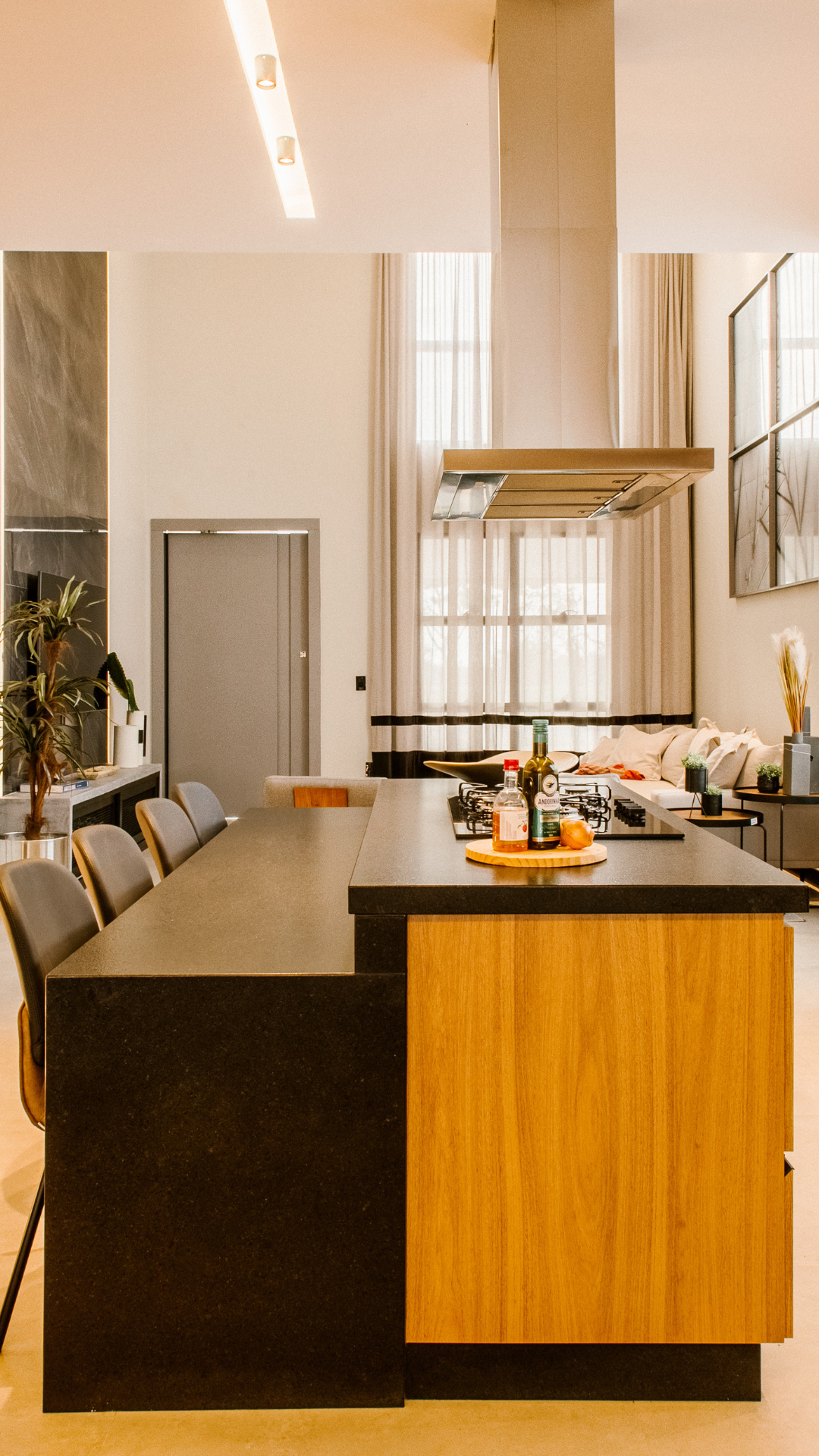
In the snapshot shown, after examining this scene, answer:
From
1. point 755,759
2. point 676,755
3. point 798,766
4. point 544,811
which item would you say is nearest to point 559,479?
point 544,811

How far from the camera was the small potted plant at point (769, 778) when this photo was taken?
5109 millimetres

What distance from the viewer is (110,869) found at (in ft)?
7.70

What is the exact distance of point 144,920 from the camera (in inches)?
81.1

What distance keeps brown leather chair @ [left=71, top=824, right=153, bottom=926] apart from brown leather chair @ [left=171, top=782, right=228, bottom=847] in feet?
2.11

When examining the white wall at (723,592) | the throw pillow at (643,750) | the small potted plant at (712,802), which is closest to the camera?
the small potted plant at (712,802)

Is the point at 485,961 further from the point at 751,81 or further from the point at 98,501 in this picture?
the point at 98,501

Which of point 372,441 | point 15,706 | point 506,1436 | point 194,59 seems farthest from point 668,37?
point 372,441

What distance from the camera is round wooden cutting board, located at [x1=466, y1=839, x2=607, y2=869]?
6.10 feet

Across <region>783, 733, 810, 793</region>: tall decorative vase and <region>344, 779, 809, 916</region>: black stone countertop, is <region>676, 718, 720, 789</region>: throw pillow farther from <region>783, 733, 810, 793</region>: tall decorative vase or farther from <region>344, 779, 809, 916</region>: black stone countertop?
<region>344, 779, 809, 916</region>: black stone countertop

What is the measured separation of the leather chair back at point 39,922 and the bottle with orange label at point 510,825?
31.2 inches

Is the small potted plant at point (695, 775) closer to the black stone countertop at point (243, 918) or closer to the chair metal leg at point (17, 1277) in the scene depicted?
the black stone countertop at point (243, 918)

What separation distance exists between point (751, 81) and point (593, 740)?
5231 millimetres

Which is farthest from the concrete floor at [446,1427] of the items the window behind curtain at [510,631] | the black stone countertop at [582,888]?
the window behind curtain at [510,631]

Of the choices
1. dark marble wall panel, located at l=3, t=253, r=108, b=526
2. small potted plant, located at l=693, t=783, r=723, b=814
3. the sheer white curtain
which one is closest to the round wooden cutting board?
small potted plant, located at l=693, t=783, r=723, b=814
